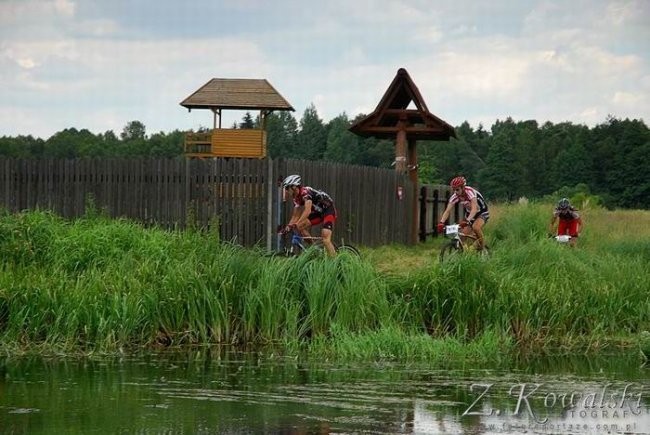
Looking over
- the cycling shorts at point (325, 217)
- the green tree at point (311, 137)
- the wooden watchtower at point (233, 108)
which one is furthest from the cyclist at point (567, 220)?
the green tree at point (311, 137)

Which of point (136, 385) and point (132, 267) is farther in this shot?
point (132, 267)

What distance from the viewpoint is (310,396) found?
33.4 feet

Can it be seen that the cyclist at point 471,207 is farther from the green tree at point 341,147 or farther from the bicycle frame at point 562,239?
the green tree at point 341,147

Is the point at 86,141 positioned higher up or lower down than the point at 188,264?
higher up

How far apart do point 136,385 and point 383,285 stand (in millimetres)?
4386

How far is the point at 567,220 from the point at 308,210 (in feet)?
21.2

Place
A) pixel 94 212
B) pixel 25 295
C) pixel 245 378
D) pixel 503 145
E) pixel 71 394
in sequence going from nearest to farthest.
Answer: pixel 71 394 → pixel 245 378 → pixel 25 295 → pixel 94 212 → pixel 503 145

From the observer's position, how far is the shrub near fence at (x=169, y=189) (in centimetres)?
2069

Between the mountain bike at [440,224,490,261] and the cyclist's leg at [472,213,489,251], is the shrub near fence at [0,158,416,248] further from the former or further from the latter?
the cyclist's leg at [472,213,489,251]

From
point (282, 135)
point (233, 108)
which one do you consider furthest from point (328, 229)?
point (282, 135)

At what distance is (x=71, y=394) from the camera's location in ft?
34.0

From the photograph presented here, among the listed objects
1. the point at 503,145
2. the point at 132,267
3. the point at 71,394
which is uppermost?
the point at 503,145

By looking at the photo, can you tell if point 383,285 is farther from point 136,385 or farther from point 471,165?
point 471,165

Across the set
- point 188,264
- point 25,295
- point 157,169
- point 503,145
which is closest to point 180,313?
point 188,264
